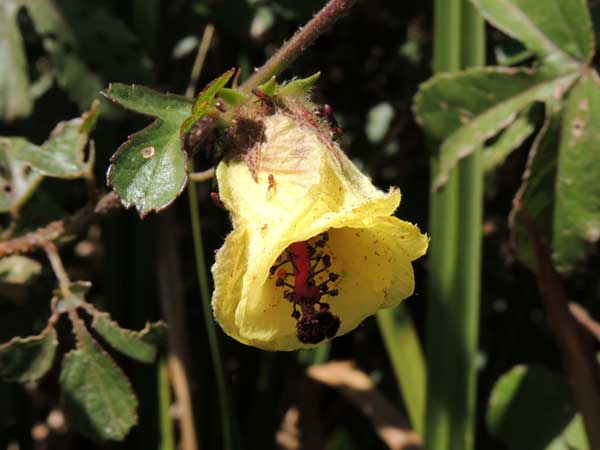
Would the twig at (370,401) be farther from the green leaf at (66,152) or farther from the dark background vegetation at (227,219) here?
the green leaf at (66,152)

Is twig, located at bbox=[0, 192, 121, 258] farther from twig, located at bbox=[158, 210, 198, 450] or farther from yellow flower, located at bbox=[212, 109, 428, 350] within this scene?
twig, located at bbox=[158, 210, 198, 450]

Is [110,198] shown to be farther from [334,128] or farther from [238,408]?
[238,408]

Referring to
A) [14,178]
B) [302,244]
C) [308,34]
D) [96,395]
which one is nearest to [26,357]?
[96,395]

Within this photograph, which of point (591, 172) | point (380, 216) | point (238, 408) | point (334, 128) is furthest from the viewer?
point (238, 408)

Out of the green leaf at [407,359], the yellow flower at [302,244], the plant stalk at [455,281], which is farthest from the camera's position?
the green leaf at [407,359]

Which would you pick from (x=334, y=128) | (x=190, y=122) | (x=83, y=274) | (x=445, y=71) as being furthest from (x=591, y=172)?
(x=83, y=274)

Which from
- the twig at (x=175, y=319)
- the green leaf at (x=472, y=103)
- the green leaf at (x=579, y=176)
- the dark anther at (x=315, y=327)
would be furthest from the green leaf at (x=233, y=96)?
the twig at (x=175, y=319)

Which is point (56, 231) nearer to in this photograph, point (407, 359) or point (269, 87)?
point (269, 87)
